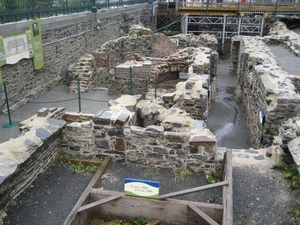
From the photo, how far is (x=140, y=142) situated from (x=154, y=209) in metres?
1.24

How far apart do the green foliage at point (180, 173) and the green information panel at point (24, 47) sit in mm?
7218

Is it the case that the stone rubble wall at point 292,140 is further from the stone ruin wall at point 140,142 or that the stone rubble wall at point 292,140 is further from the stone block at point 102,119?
the stone block at point 102,119

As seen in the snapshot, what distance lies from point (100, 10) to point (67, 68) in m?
5.99

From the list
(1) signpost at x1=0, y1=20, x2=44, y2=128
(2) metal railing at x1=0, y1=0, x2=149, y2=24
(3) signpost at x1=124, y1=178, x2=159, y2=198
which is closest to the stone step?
(3) signpost at x1=124, y1=178, x2=159, y2=198

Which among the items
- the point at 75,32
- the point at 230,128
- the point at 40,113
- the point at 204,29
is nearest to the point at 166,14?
the point at 204,29

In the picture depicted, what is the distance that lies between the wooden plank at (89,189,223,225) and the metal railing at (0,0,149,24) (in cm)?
814

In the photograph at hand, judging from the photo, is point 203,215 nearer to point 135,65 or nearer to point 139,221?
point 139,221

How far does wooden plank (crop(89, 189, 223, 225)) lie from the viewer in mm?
4414

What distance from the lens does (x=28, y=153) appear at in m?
4.79

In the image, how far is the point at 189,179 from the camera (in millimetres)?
5230

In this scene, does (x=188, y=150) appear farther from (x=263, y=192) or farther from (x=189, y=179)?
(x=263, y=192)

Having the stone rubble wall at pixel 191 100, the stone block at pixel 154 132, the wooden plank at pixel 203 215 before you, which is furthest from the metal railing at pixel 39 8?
the wooden plank at pixel 203 215

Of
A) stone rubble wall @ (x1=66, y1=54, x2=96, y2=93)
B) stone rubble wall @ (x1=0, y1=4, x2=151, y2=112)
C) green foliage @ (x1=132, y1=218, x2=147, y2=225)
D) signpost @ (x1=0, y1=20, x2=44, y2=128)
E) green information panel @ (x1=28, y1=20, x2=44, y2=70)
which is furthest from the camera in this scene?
stone rubble wall @ (x1=66, y1=54, x2=96, y2=93)

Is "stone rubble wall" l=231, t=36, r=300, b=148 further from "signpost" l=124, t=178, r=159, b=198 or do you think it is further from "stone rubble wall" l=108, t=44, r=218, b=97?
"signpost" l=124, t=178, r=159, b=198
